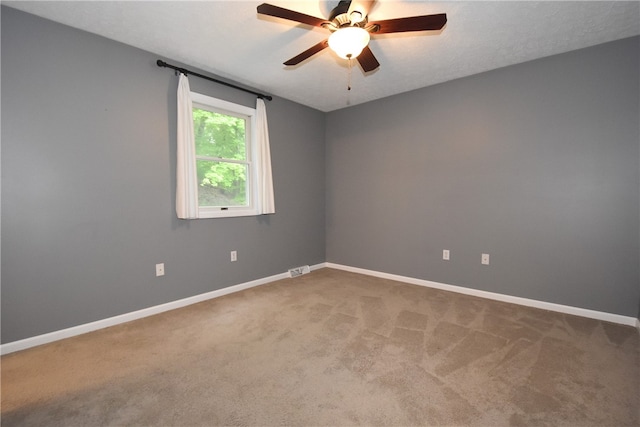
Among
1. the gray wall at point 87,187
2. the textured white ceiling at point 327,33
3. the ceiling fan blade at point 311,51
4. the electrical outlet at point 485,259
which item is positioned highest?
the textured white ceiling at point 327,33

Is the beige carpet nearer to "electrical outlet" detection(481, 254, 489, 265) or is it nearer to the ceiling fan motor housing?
"electrical outlet" detection(481, 254, 489, 265)

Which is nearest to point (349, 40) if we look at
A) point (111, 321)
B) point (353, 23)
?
point (353, 23)

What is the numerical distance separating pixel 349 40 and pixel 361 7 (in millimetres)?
203

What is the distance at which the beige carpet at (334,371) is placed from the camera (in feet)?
4.85

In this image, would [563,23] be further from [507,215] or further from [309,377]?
[309,377]

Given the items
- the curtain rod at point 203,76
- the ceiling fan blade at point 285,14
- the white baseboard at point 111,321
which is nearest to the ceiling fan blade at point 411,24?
the ceiling fan blade at point 285,14

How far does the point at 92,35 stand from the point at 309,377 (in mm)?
3254

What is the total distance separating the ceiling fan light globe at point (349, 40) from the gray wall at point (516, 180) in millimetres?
2027

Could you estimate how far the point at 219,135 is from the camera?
332cm

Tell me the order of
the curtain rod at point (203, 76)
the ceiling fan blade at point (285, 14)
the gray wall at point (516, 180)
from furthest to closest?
the curtain rod at point (203, 76) → the gray wall at point (516, 180) → the ceiling fan blade at point (285, 14)

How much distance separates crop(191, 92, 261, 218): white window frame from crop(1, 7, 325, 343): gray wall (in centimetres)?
10

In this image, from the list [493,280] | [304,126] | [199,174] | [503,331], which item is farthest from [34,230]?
[493,280]

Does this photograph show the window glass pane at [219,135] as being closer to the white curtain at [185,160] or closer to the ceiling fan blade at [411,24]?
the white curtain at [185,160]

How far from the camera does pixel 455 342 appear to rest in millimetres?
2199
